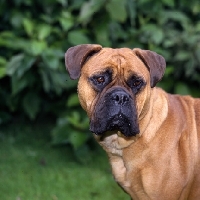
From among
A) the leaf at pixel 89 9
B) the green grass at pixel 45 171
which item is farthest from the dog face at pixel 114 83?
the leaf at pixel 89 9

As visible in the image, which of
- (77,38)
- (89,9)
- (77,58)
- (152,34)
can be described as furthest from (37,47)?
(77,58)

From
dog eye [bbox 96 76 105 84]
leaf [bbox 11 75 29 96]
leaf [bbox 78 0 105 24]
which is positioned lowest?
leaf [bbox 11 75 29 96]

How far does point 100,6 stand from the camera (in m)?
6.12

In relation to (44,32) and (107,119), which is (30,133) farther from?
(107,119)

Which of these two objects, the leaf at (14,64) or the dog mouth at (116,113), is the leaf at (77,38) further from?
the dog mouth at (116,113)

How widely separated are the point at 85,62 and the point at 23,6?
2.40m

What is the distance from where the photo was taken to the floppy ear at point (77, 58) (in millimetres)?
4363

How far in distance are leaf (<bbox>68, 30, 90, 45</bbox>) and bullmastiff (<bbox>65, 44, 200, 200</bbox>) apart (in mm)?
1769

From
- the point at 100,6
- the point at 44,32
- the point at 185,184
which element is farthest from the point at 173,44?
the point at 185,184

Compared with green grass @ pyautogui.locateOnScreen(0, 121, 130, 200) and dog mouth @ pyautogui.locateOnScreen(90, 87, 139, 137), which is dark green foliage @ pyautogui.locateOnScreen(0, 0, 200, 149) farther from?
dog mouth @ pyautogui.locateOnScreen(90, 87, 139, 137)

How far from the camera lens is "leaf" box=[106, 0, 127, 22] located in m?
6.09

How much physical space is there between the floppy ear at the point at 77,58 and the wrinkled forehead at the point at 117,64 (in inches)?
1.8

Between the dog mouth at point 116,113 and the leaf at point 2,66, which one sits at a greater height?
the dog mouth at point 116,113

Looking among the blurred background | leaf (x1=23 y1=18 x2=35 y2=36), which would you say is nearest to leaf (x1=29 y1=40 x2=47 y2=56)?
the blurred background
